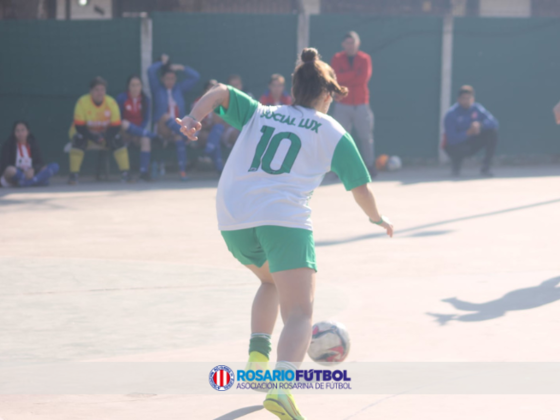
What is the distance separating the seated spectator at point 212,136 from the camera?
14375 mm

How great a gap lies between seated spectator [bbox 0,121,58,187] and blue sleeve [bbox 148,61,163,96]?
2.14 metres

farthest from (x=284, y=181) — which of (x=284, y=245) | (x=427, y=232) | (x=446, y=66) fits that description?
(x=446, y=66)

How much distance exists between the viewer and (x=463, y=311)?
6.09 m

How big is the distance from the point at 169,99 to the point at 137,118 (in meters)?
0.61

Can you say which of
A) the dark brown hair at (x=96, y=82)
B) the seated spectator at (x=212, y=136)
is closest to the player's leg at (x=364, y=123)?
the seated spectator at (x=212, y=136)

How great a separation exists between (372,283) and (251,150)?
3038 mm

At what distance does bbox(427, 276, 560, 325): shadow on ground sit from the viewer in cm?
593

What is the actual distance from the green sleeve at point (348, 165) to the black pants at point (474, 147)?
36.4 ft

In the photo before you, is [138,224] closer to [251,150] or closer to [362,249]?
[362,249]

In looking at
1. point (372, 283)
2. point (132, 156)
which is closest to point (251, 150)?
point (372, 283)

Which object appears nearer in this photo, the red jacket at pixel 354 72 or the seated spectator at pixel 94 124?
the seated spectator at pixel 94 124

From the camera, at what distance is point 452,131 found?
595 inches

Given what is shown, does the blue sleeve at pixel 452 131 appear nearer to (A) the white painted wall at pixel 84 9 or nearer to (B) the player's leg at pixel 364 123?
(B) the player's leg at pixel 364 123

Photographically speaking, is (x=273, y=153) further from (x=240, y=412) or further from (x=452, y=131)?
(x=452, y=131)
